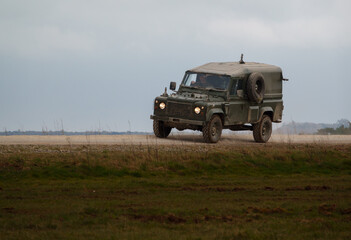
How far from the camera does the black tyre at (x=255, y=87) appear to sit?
26.1 m

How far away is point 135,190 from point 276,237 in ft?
18.4

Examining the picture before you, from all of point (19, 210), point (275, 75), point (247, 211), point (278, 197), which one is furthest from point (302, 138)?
point (19, 210)

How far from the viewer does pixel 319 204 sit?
15.6 meters

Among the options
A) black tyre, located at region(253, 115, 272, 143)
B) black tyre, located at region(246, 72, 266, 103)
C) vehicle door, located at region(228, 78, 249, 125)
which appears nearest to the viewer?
vehicle door, located at region(228, 78, 249, 125)

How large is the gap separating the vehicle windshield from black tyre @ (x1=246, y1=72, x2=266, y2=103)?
0.94m

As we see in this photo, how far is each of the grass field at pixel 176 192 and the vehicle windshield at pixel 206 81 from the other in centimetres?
247

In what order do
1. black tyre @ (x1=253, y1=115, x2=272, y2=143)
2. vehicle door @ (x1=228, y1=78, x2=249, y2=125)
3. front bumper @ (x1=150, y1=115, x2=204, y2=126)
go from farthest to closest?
1. black tyre @ (x1=253, y1=115, x2=272, y2=143)
2. vehicle door @ (x1=228, y1=78, x2=249, y2=125)
3. front bumper @ (x1=150, y1=115, x2=204, y2=126)

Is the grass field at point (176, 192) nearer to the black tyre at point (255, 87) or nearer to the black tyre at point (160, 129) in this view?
the black tyre at point (255, 87)

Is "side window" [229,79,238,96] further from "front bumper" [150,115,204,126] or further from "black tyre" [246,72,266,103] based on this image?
"front bumper" [150,115,204,126]

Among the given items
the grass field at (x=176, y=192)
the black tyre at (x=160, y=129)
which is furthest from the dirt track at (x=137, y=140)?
the grass field at (x=176, y=192)

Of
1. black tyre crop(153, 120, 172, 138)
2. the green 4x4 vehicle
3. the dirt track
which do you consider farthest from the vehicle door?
black tyre crop(153, 120, 172, 138)

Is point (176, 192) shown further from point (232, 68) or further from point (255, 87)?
point (232, 68)

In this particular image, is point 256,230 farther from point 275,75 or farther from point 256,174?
point 275,75

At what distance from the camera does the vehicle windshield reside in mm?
25750
